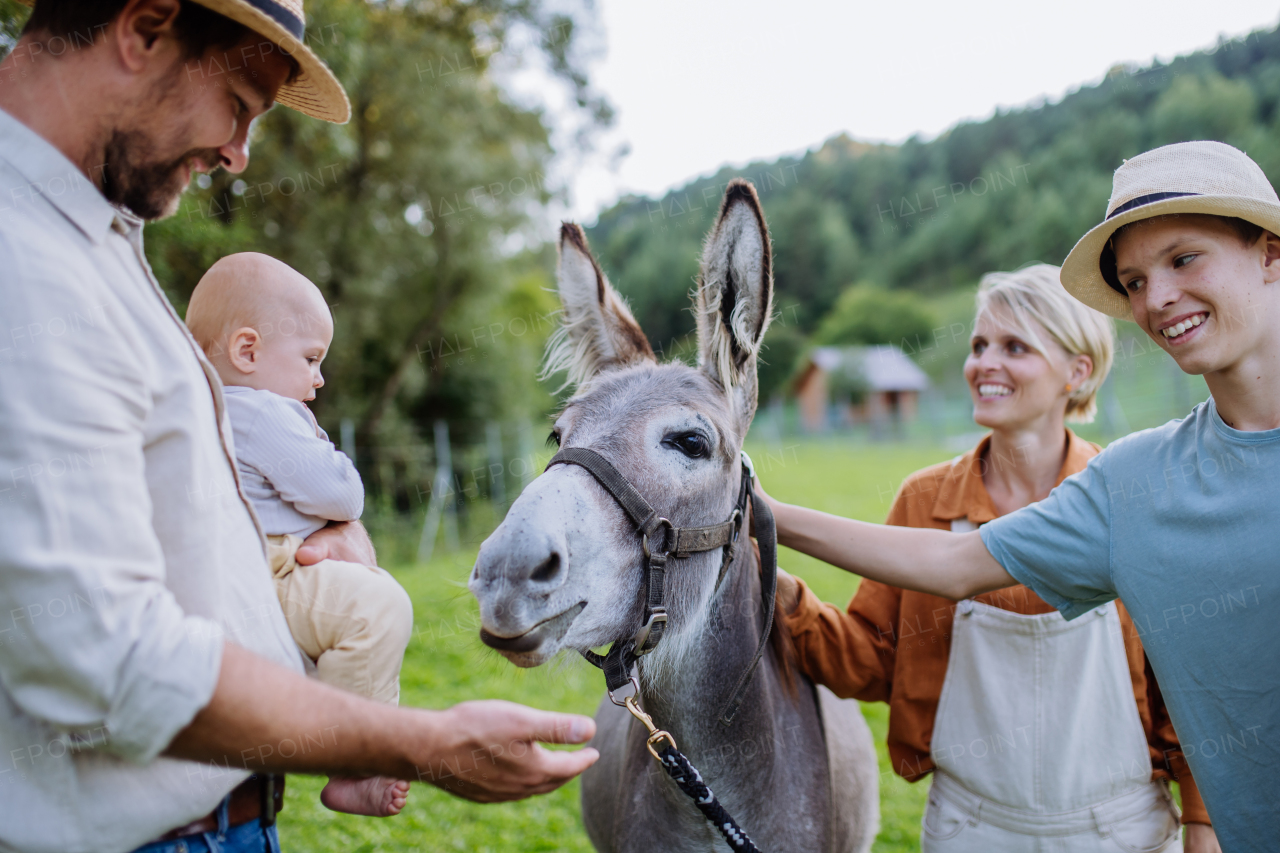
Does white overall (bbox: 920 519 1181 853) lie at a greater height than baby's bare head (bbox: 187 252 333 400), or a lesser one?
lesser

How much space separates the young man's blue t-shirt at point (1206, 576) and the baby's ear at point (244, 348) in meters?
2.37

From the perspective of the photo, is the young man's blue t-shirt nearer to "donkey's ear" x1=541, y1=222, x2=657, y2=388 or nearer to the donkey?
the donkey

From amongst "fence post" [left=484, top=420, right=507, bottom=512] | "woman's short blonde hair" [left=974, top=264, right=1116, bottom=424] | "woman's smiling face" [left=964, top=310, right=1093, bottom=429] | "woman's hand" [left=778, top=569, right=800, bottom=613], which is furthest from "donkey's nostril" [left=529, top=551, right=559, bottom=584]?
"fence post" [left=484, top=420, right=507, bottom=512]

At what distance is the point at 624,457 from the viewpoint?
2.06 meters

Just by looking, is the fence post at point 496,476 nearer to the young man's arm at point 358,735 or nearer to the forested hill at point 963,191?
the young man's arm at point 358,735

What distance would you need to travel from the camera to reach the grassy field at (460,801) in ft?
14.6

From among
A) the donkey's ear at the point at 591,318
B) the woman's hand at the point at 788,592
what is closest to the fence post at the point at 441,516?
the donkey's ear at the point at 591,318

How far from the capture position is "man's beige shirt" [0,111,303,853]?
3.23 feet

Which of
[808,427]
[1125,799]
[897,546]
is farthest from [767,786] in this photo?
[808,427]

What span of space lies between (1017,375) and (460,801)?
15.7ft

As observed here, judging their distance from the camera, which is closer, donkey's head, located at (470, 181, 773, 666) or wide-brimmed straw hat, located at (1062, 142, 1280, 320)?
donkey's head, located at (470, 181, 773, 666)

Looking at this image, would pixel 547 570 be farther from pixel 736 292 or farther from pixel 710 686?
pixel 736 292

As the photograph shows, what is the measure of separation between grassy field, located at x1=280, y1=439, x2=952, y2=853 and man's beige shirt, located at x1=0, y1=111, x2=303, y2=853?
82 cm

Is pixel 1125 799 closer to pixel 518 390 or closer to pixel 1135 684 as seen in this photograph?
pixel 1135 684
